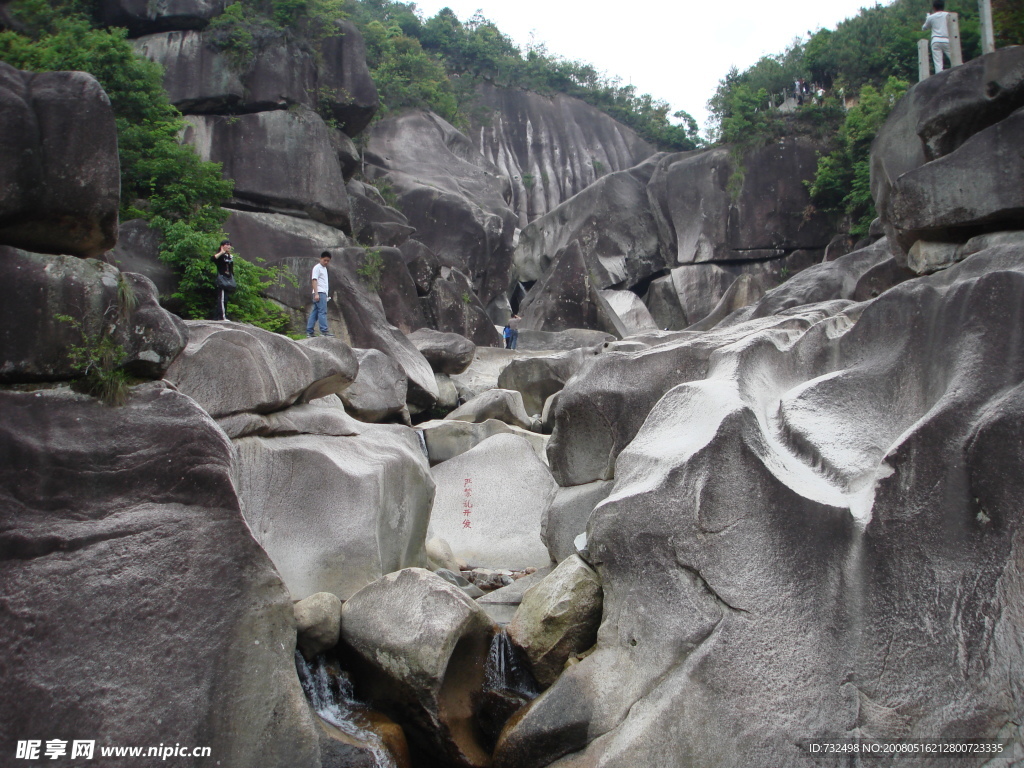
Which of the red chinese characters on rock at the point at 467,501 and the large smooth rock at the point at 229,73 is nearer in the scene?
the red chinese characters on rock at the point at 467,501

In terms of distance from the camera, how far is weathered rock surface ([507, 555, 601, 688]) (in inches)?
194

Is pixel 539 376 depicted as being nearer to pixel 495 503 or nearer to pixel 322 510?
pixel 495 503

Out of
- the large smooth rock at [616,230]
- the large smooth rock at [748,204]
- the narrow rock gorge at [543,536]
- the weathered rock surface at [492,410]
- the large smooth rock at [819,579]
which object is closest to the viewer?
the narrow rock gorge at [543,536]

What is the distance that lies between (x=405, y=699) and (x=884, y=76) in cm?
2298

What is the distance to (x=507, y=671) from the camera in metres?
5.17

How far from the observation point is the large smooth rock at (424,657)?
4.86 m

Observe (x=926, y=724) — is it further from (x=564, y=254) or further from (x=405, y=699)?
(x=564, y=254)

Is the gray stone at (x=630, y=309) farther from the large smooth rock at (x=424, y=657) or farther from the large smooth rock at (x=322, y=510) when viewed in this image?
the large smooth rock at (x=424, y=657)

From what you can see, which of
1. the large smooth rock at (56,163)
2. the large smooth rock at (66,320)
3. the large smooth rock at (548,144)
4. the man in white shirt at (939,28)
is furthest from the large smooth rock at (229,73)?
the large smooth rock at (548,144)

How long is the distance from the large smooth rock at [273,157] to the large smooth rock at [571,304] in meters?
5.61

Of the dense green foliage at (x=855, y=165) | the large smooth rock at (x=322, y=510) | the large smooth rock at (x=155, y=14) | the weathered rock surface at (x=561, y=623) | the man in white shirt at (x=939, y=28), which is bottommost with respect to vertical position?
the weathered rock surface at (x=561, y=623)

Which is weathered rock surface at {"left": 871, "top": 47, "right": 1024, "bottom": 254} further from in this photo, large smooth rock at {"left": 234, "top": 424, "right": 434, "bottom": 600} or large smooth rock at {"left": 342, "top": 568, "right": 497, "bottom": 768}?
large smooth rock at {"left": 342, "top": 568, "right": 497, "bottom": 768}

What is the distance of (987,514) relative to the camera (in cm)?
398

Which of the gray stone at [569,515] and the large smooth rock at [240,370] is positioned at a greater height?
the large smooth rock at [240,370]
